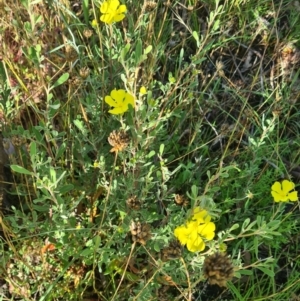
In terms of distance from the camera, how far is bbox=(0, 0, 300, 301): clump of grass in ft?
3.81

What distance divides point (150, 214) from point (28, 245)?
345 mm

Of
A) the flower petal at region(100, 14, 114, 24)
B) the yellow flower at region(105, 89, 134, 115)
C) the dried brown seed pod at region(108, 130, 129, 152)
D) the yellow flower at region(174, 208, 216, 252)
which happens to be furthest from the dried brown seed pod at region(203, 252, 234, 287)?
the flower petal at region(100, 14, 114, 24)

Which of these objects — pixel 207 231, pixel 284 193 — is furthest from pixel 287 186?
pixel 207 231

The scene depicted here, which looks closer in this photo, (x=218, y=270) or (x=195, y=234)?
(x=218, y=270)

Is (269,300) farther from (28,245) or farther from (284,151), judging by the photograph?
(28,245)

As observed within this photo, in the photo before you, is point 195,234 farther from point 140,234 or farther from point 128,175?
point 128,175

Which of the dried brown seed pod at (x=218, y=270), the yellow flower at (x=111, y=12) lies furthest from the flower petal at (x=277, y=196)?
the yellow flower at (x=111, y=12)

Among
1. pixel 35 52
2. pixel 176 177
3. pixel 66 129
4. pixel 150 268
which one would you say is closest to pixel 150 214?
pixel 150 268

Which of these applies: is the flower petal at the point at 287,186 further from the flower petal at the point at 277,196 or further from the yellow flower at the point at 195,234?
the yellow flower at the point at 195,234

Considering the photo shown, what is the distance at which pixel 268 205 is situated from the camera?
157cm

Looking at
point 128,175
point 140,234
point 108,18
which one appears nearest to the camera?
point 140,234

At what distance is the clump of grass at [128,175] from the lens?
3.81 feet

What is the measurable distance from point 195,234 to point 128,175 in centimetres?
35

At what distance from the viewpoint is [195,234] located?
38.6 inches
